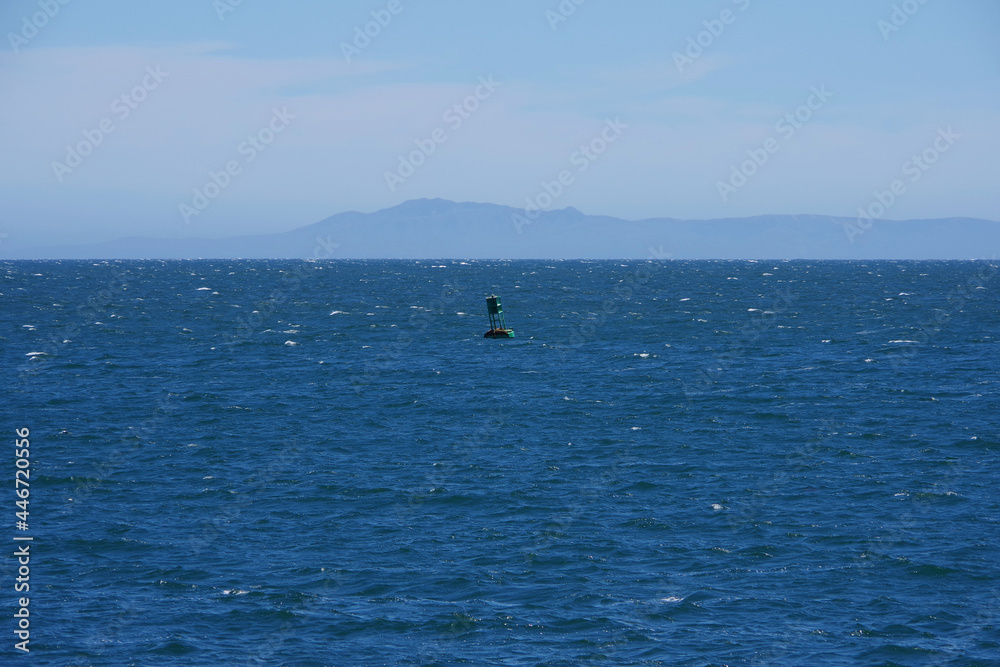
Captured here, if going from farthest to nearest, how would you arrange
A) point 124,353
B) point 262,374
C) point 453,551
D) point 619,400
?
point 124,353, point 262,374, point 619,400, point 453,551

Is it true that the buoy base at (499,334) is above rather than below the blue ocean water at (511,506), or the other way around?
above

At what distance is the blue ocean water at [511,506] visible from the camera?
20.8 meters

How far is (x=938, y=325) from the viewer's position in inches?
3201

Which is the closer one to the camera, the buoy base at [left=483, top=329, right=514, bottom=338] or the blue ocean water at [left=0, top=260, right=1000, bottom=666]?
the blue ocean water at [left=0, top=260, right=1000, bottom=666]

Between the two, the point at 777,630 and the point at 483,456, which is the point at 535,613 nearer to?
the point at 777,630

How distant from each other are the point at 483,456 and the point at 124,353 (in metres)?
37.8

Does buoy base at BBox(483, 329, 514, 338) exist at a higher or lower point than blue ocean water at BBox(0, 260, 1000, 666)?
higher

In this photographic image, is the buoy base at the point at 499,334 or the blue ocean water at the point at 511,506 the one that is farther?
the buoy base at the point at 499,334

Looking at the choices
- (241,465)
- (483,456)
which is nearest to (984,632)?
(483,456)

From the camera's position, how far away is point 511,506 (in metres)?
29.8

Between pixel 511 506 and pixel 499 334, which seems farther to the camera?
pixel 499 334

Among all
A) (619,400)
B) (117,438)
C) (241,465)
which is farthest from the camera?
(619,400)

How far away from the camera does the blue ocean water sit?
68.1 feet

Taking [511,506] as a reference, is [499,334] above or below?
above
